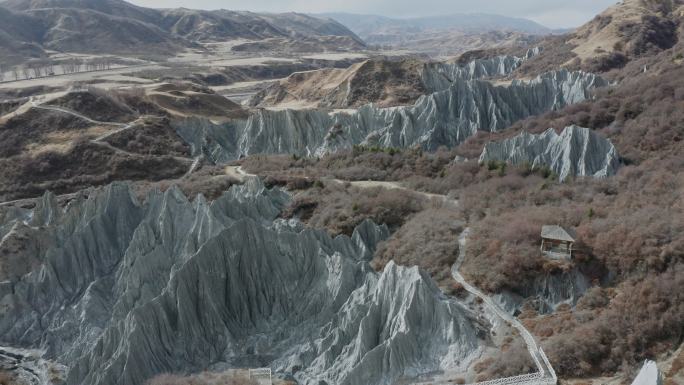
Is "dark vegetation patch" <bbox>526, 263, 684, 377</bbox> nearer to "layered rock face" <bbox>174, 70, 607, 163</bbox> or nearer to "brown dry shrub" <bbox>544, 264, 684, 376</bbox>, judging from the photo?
"brown dry shrub" <bbox>544, 264, 684, 376</bbox>

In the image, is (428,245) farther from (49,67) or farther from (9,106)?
(49,67)

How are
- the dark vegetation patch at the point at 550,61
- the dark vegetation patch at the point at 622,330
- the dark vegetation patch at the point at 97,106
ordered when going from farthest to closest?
the dark vegetation patch at the point at 550,61 < the dark vegetation patch at the point at 97,106 < the dark vegetation patch at the point at 622,330

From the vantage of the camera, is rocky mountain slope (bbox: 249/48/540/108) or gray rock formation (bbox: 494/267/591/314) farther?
rocky mountain slope (bbox: 249/48/540/108)

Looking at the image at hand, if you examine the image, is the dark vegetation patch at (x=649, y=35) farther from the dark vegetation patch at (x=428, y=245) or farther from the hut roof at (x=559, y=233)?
the hut roof at (x=559, y=233)

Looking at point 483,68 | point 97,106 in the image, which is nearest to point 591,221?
point 97,106

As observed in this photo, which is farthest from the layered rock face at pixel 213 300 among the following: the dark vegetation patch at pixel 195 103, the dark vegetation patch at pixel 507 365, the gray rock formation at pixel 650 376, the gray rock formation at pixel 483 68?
the gray rock formation at pixel 483 68

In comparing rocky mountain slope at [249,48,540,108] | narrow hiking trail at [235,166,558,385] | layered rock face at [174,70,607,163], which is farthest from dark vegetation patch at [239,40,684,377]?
rocky mountain slope at [249,48,540,108]
